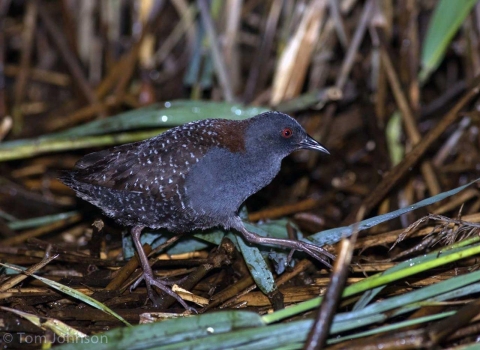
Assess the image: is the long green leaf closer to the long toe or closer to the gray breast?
the gray breast

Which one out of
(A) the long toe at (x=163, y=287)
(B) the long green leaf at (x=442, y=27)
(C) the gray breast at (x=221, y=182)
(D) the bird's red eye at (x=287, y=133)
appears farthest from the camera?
(B) the long green leaf at (x=442, y=27)

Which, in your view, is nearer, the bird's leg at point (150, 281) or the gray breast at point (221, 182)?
the bird's leg at point (150, 281)

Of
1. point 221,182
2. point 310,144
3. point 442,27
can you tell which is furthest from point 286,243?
point 442,27

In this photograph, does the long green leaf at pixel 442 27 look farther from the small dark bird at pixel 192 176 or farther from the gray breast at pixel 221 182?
the gray breast at pixel 221 182

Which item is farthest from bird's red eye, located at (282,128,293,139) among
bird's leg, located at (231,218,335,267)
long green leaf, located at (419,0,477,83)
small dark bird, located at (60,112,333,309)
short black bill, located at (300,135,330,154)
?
long green leaf, located at (419,0,477,83)

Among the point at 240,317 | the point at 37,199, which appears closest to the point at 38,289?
the point at 240,317

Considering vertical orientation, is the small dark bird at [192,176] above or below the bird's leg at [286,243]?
above

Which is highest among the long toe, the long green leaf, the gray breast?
the long green leaf

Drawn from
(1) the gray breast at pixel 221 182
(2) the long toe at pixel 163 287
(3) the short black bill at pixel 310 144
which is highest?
(3) the short black bill at pixel 310 144

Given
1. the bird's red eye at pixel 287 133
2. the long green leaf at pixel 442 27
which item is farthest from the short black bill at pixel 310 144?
the long green leaf at pixel 442 27
